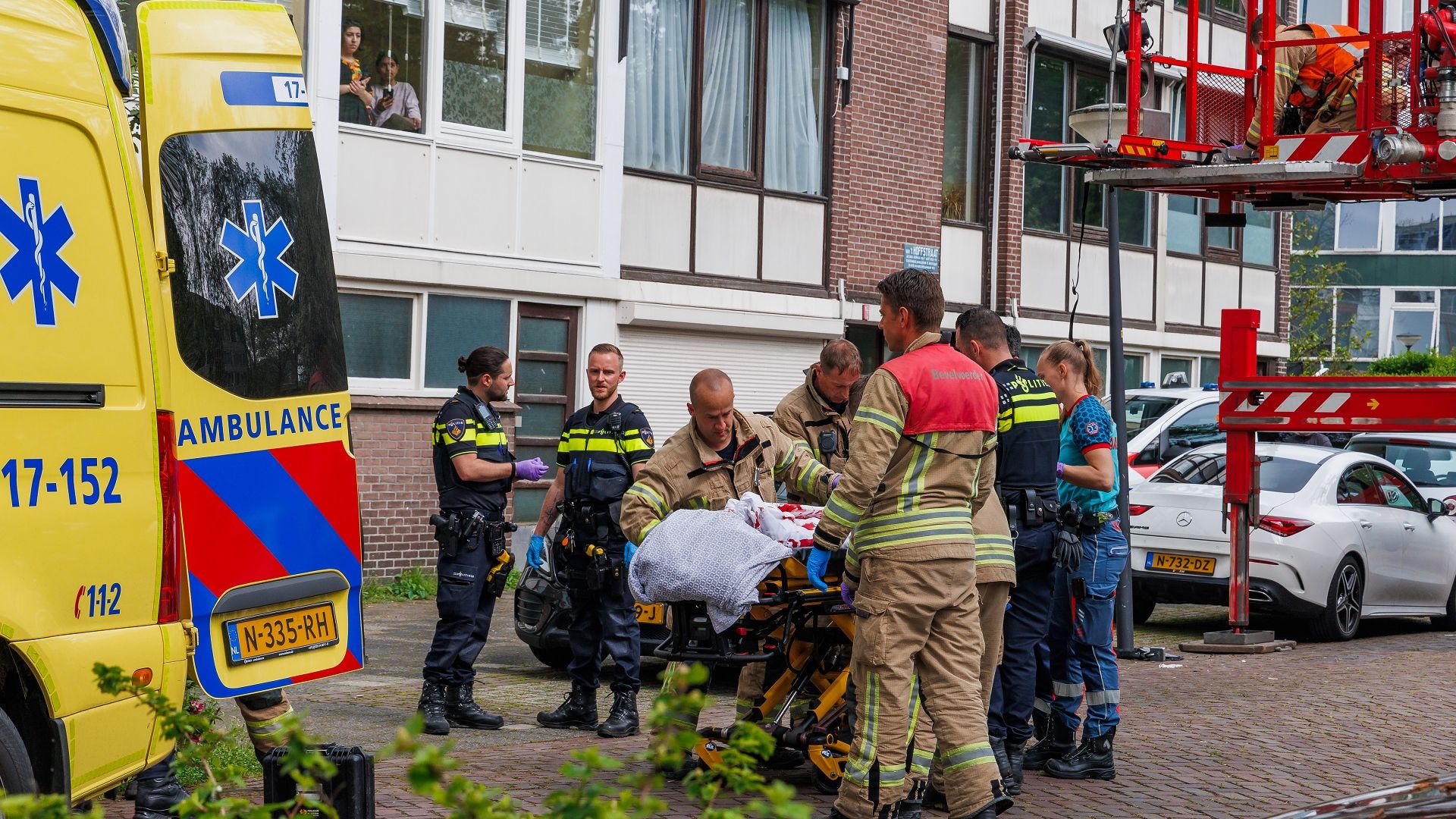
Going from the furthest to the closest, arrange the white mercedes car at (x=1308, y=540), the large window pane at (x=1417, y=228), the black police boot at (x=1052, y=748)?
the large window pane at (x=1417, y=228), the white mercedes car at (x=1308, y=540), the black police boot at (x=1052, y=748)

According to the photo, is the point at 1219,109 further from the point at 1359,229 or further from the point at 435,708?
the point at 1359,229

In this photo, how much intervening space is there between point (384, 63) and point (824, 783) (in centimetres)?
1029

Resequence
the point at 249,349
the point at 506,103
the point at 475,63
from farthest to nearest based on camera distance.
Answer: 1. the point at 506,103
2. the point at 475,63
3. the point at 249,349

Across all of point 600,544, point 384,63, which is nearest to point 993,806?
point 600,544

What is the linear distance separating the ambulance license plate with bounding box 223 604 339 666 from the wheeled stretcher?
156cm

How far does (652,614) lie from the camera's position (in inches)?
361

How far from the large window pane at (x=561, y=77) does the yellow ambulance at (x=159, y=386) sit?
37.0 feet

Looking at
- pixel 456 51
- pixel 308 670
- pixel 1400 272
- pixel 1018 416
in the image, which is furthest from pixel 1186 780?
pixel 1400 272

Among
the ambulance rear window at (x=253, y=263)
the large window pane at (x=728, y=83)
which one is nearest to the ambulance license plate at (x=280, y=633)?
the ambulance rear window at (x=253, y=263)

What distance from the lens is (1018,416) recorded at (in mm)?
7000

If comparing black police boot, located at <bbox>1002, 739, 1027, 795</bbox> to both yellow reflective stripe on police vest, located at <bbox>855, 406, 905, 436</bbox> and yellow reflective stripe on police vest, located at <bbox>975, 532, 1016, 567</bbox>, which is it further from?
yellow reflective stripe on police vest, located at <bbox>855, 406, 905, 436</bbox>

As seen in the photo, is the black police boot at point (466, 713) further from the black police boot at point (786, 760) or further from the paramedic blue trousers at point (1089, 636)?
the paramedic blue trousers at point (1089, 636)

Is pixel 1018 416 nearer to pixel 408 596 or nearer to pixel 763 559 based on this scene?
pixel 763 559

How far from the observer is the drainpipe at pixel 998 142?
21.9 m
